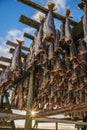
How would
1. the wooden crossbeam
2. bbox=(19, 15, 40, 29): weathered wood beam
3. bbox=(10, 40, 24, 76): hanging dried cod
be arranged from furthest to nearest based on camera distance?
bbox=(10, 40, 24, 76): hanging dried cod < bbox=(19, 15, 40, 29): weathered wood beam < the wooden crossbeam

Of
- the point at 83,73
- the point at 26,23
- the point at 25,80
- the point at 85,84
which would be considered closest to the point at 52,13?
the point at 26,23

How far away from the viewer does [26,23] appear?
441cm

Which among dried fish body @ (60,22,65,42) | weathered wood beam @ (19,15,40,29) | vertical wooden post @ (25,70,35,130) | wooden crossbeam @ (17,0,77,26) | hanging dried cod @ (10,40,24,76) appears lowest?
vertical wooden post @ (25,70,35,130)

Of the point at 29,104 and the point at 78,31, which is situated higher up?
the point at 78,31

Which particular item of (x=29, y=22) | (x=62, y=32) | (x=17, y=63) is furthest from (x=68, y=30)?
(x=17, y=63)

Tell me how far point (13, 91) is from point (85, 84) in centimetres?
339

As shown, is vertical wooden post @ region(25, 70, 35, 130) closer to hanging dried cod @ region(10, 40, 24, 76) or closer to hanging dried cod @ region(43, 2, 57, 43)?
hanging dried cod @ region(10, 40, 24, 76)

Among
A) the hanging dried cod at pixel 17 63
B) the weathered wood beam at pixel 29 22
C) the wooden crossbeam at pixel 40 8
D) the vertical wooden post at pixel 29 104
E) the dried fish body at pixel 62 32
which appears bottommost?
the vertical wooden post at pixel 29 104

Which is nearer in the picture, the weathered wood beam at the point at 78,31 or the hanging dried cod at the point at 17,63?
the weathered wood beam at the point at 78,31

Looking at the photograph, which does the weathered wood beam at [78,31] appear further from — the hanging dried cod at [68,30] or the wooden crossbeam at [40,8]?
the hanging dried cod at [68,30]

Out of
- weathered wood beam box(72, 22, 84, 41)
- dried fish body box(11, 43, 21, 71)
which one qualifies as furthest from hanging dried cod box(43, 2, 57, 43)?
dried fish body box(11, 43, 21, 71)

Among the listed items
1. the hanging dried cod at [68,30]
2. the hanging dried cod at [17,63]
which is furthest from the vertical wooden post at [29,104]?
the hanging dried cod at [68,30]

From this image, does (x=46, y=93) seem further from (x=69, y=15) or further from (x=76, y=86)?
(x=69, y=15)

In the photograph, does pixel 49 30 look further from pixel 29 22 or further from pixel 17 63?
pixel 17 63
